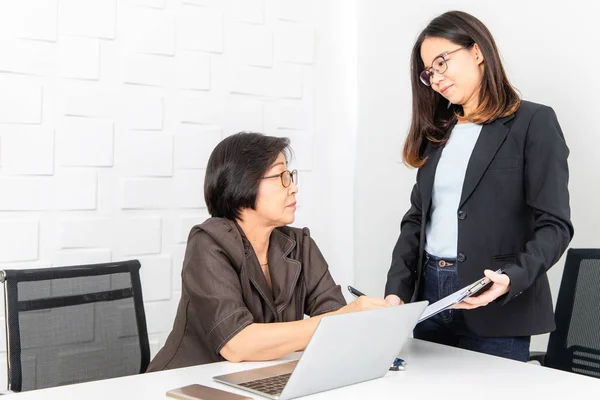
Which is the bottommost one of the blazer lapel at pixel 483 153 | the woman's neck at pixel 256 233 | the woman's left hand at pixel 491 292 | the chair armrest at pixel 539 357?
the chair armrest at pixel 539 357

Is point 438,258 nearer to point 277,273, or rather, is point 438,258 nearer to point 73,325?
point 277,273

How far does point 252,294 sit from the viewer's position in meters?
1.86

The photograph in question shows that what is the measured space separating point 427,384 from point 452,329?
0.54 meters

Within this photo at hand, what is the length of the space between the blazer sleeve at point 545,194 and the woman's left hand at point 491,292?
8 centimetres

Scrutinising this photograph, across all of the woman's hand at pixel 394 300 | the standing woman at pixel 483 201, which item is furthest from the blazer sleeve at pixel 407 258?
the woman's hand at pixel 394 300

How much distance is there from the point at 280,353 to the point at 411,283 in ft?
1.76

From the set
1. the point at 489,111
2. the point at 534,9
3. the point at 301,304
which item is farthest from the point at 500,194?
the point at 534,9

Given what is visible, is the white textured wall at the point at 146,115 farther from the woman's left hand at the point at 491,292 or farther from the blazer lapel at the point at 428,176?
the woman's left hand at the point at 491,292

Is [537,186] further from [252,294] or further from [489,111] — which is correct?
[252,294]

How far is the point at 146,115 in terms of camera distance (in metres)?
2.82

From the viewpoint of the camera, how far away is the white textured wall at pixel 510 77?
2.30m

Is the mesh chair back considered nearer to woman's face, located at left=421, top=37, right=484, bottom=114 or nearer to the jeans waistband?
the jeans waistband

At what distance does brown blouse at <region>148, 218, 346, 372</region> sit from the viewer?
1688mm

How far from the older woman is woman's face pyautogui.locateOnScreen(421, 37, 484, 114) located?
47 cm
